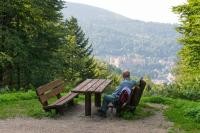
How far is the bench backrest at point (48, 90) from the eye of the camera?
12.1 meters

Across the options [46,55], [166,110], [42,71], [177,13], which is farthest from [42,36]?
[166,110]

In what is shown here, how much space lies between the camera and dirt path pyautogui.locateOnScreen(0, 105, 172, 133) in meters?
10.2

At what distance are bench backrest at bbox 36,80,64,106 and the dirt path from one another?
2.25ft

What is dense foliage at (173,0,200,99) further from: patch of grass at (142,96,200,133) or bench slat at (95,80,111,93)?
bench slat at (95,80,111,93)

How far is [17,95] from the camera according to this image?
15.9 meters

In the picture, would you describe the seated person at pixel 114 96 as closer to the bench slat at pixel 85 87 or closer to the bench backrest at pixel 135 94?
the bench backrest at pixel 135 94

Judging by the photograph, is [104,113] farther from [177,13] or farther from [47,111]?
[177,13]

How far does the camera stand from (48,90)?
1312 centimetres

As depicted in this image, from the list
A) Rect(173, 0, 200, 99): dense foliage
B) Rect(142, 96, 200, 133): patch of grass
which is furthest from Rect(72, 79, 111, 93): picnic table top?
Rect(173, 0, 200, 99): dense foliage

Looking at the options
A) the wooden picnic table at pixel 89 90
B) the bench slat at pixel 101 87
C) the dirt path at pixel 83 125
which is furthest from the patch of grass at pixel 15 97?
the dirt path at pixel 83 125

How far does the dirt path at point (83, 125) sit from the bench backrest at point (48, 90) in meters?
0.69

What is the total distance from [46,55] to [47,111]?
16.5 metres

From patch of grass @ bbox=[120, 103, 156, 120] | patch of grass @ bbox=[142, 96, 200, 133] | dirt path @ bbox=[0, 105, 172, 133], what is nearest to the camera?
dirt path @ bbox=[0, 105, 172, 133]

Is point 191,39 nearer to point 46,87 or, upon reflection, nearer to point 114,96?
point 114,96
